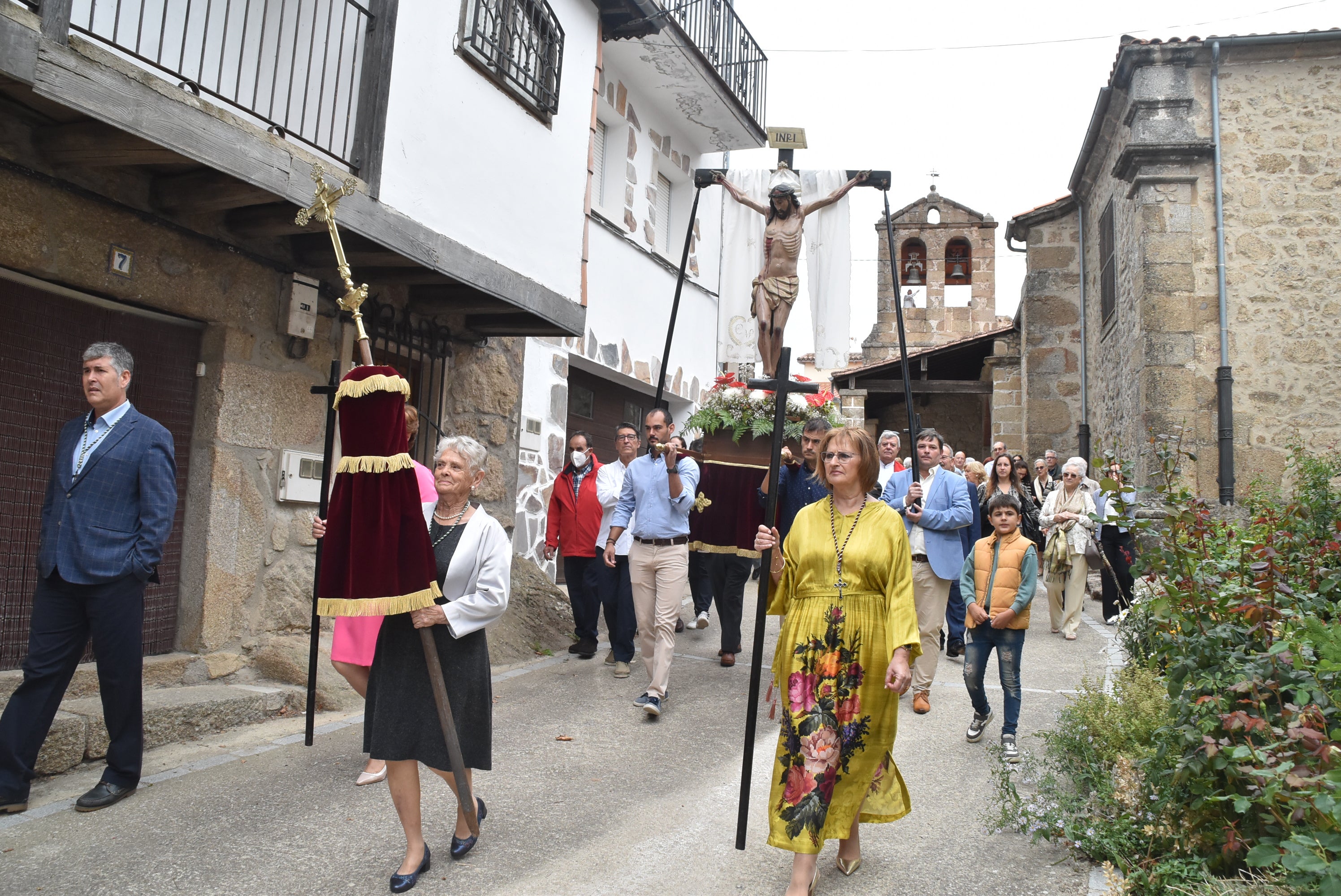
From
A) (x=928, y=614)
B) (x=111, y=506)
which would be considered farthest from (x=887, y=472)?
(x=111, y=506)

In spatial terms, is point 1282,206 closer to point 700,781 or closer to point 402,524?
point 700,781

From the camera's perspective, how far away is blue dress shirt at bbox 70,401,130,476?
171 inches

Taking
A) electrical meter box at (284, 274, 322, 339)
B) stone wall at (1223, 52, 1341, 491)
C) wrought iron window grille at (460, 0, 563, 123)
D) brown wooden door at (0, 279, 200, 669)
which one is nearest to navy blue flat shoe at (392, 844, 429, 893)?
brown wooden door at (0, 279, 200, 669)

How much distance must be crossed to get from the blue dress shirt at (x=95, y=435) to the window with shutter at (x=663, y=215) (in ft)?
28.6

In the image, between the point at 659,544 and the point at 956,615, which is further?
the point at 956,615

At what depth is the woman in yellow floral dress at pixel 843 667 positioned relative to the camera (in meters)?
3.48

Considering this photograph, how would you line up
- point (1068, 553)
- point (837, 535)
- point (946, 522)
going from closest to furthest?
point (837, 535) < point (946, 522) < point (1068, 553)

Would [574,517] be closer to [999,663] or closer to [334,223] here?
[999,663]

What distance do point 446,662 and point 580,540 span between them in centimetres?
420

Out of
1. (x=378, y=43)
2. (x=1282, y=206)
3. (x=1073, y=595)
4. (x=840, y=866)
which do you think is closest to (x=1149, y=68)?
(x=1282, y=206)

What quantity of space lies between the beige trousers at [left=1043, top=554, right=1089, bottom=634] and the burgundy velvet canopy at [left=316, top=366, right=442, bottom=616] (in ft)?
24.3

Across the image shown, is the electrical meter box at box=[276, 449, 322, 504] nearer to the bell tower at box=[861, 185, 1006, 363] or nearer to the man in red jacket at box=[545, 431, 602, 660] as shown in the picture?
the man in red jacket at box=[545, 431, 602, 660]

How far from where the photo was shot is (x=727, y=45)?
1269 cm

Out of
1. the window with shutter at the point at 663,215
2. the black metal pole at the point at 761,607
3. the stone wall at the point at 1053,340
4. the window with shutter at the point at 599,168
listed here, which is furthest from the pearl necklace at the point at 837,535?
the stone wall at the point at 1053,340
